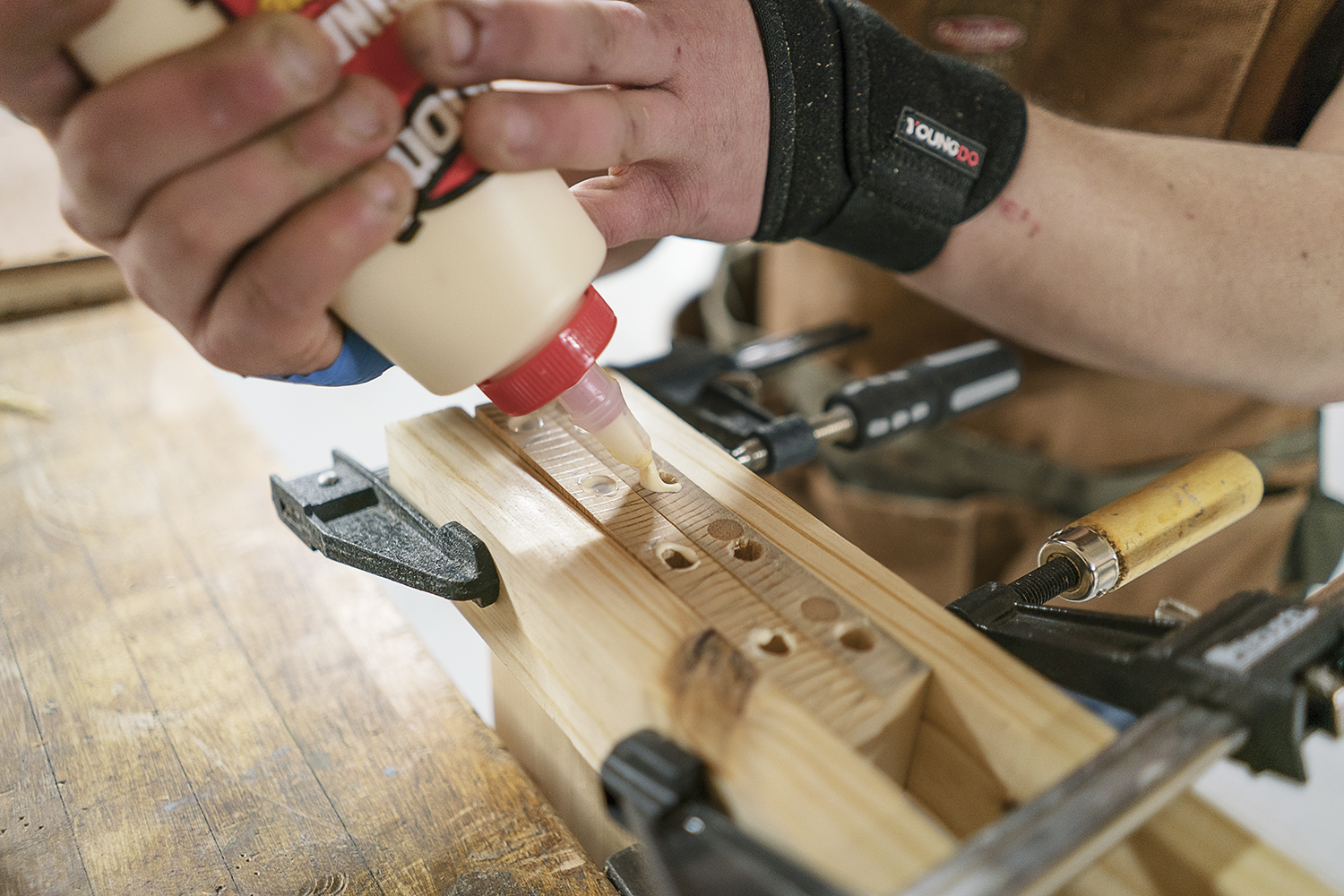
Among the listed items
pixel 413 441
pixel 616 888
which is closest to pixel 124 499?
pixel 413 441

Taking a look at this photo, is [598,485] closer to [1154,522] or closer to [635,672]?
[635,672]

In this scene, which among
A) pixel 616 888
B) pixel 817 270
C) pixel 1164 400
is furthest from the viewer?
pixel 817 270

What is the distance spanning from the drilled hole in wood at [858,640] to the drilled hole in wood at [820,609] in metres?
0.01

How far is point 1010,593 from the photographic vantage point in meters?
0.48

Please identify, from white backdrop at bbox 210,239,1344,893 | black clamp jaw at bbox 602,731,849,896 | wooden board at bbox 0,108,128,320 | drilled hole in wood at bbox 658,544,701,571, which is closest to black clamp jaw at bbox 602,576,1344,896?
black clamp jaw at bbox 602,731,849,896

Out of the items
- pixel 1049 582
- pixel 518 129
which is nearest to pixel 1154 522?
pixel 1049 582

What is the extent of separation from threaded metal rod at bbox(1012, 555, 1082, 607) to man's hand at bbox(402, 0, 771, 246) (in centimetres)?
29

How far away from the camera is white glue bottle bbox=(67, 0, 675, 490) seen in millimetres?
329

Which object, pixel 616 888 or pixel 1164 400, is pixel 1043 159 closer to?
→ pixel 1164 400

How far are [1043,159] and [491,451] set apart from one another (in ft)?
1.56

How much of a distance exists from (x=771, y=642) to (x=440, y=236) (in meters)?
0.24

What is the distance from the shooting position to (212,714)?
0.56 metres

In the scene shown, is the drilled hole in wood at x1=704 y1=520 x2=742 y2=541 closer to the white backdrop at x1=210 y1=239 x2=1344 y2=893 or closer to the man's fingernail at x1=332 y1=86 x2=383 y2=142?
the man's fingernail at x1=332 y1=86 x2=383 y2=142

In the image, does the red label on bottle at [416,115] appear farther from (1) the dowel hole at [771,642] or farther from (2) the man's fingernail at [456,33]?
(1) the dowel hole at [771,642]
